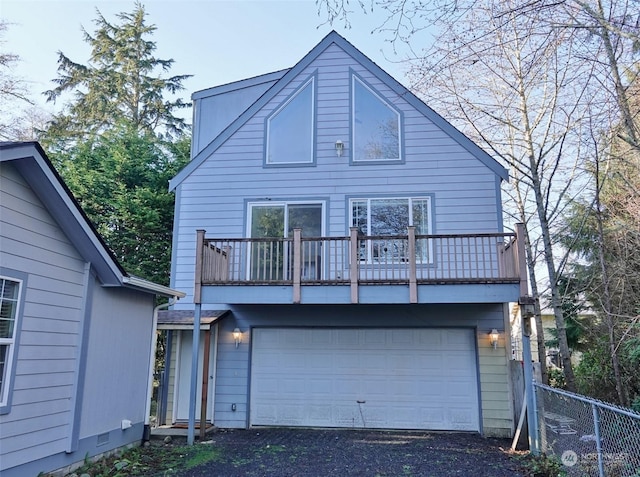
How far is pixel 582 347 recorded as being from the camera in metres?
13.2

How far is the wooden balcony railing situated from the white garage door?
1439mm

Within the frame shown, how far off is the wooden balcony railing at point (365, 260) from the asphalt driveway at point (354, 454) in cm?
262

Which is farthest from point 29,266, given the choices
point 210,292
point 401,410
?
Answer: point 401,410

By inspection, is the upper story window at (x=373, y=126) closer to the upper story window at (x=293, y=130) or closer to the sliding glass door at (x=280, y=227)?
the upper story window at (x=293, y=130)

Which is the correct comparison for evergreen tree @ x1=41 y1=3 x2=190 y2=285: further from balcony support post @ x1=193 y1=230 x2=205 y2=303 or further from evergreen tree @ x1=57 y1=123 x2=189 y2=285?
balcony support post @ x1=193 y1=230 x2=205 y2=303

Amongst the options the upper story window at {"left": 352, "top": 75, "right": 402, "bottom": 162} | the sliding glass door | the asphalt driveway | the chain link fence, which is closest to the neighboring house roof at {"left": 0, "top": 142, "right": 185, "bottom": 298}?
the sliding glass door

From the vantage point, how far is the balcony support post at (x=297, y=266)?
8.55m

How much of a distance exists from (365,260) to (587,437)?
4.81 m

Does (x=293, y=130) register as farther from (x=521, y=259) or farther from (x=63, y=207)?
(x=63, y=207)

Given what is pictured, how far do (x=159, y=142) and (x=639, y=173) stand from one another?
53.5ft

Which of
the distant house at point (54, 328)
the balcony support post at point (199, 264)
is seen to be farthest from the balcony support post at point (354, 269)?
the distant house at point (54, 328)

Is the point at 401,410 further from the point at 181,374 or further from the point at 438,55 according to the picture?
the point at 438,55

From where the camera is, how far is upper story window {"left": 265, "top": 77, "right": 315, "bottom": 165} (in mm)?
10883

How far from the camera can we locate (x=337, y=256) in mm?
9773
